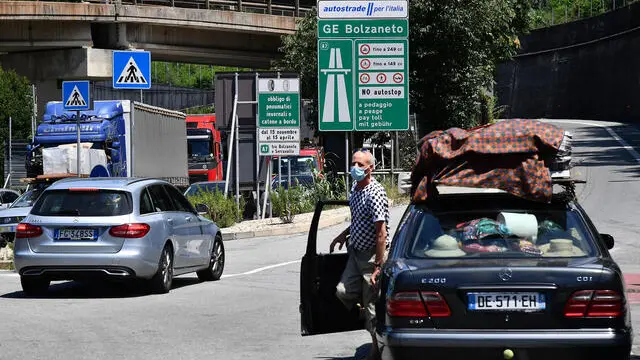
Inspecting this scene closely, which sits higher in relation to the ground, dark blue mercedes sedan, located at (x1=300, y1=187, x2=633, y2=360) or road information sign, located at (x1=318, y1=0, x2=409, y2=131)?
road information sign, located at (x1=318, y1=0, x2=409, y2=131)

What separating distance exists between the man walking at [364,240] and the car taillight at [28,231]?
20.9 ft

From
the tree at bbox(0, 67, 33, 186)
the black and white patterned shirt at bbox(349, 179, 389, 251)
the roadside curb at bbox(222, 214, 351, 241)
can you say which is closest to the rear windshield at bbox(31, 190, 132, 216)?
the black and white patterned shirt at bbox(349, 179, 389, 251)

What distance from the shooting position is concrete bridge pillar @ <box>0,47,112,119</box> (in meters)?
49.7

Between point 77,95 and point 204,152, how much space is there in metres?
19.7

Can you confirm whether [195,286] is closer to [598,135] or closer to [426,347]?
[426,347]

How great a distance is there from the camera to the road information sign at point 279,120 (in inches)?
1119

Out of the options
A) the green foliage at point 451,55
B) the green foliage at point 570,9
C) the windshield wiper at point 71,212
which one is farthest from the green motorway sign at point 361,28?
the green foliage at point 570,9

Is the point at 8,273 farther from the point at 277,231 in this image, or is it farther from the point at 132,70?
the point at 277,231

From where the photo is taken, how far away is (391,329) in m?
7.40

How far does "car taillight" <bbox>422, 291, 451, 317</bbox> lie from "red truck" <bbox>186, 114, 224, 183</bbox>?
36825mm

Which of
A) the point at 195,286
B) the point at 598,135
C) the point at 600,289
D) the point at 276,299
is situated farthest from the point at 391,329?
the point at 598,135

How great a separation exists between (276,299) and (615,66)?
6544 centimetres

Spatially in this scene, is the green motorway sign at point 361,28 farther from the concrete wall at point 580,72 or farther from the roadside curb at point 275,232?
the concrete wall at point 580,72

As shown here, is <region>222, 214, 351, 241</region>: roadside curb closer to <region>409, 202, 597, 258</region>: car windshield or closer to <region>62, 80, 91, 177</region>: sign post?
<region>62, 80, 91, 177</region>: sign post
